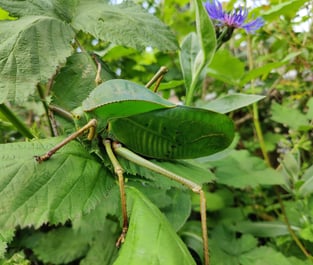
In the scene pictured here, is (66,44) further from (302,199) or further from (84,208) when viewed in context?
(302,199)

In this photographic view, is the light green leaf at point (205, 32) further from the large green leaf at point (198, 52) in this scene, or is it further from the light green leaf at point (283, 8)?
the light green leaf at point (283, 8)

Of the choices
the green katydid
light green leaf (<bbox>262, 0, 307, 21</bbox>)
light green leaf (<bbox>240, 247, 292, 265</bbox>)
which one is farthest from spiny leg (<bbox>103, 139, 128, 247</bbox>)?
light green leaf (<bbox>262, 0, 307, 21</bbox>)

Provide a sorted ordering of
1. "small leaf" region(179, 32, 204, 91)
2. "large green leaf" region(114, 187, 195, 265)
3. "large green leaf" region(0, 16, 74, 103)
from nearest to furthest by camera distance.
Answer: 1. "large green leaf" region(114, 187, 195, 265)
2. "large green leaf" region(0, 16, 74, 103)
3. "small leaf" region(179, 32, 204, 91)

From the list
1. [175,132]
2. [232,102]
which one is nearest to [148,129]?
[175,132]

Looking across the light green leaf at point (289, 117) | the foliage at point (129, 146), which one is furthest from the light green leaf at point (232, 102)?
the light green leaf at point (289, 117)

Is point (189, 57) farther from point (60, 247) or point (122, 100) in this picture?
point (60, 247)

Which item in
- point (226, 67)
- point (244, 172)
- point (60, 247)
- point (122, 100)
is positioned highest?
point (122, 100)

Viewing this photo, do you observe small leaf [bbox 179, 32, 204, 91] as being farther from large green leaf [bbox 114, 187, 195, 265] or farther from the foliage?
large green leaf [bbox 114, 187, 195, 265]

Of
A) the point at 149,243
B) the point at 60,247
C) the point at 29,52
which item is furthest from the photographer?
the point at 60,247
